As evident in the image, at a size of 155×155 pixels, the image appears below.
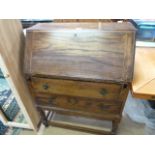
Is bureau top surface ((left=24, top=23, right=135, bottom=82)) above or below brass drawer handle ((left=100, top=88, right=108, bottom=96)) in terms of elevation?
above

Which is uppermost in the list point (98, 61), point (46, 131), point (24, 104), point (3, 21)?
point (3, 21)

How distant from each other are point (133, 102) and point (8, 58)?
1.16m

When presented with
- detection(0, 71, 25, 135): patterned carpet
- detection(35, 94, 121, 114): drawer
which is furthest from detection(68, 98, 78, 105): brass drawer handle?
detection(0, 71, 25, 135): patterned carpet

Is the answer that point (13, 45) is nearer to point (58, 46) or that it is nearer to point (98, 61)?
point (58, 46)

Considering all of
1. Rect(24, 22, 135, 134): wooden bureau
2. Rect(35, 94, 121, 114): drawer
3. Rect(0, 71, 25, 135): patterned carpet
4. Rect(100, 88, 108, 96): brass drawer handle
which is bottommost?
Rect(0, 71, 25, 135): patterned carpet

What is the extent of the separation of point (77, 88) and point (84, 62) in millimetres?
179

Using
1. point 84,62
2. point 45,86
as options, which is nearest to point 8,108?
point 45,86

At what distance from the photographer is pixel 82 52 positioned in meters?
0.96

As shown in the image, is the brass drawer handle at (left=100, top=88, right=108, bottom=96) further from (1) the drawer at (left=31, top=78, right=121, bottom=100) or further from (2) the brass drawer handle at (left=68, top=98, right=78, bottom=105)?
(2) the brass drawer handle at (left=68, top=98, right=78, bottom=105)

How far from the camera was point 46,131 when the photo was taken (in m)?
1.51

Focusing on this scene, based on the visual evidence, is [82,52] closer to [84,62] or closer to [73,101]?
[84,62]

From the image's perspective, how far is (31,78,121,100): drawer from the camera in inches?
38.0
